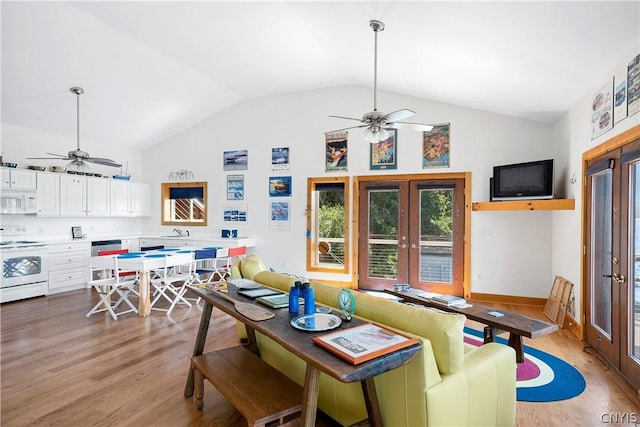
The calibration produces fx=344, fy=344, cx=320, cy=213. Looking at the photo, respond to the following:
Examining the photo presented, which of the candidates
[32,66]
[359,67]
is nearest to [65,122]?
A: [32,66]

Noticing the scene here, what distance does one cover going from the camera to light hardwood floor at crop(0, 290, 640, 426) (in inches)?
95.5

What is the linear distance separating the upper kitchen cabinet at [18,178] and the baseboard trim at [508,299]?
761 cm

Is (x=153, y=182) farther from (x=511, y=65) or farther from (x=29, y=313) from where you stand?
(x=511, y=65)

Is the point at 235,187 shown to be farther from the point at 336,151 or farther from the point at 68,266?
the point at 68,266

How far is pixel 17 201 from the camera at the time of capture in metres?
5.66

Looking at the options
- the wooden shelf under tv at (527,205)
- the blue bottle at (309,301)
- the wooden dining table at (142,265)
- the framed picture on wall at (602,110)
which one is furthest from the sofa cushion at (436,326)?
the wooden dining table at (142,265)

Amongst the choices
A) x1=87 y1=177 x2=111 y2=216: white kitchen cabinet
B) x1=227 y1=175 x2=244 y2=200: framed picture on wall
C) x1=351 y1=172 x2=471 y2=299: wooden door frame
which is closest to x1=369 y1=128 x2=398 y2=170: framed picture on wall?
x1=351 y1=172 x2=471 y2=299: wooden door frame

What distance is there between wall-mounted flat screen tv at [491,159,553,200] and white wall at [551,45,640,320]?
0.80ft

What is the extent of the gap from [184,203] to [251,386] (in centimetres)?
662

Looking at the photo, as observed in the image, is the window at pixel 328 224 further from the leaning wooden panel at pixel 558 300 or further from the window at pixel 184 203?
the leaning wooden panel at pixel 558 300

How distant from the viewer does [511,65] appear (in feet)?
11.9

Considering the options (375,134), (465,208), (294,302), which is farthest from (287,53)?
(294,302)

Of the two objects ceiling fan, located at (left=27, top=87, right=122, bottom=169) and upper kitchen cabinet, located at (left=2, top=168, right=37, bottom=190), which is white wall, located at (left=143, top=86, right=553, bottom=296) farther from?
upper kitchen cabinet, located at (left=2, top=168, right=37, bottom=190)

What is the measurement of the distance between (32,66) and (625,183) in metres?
6.99
